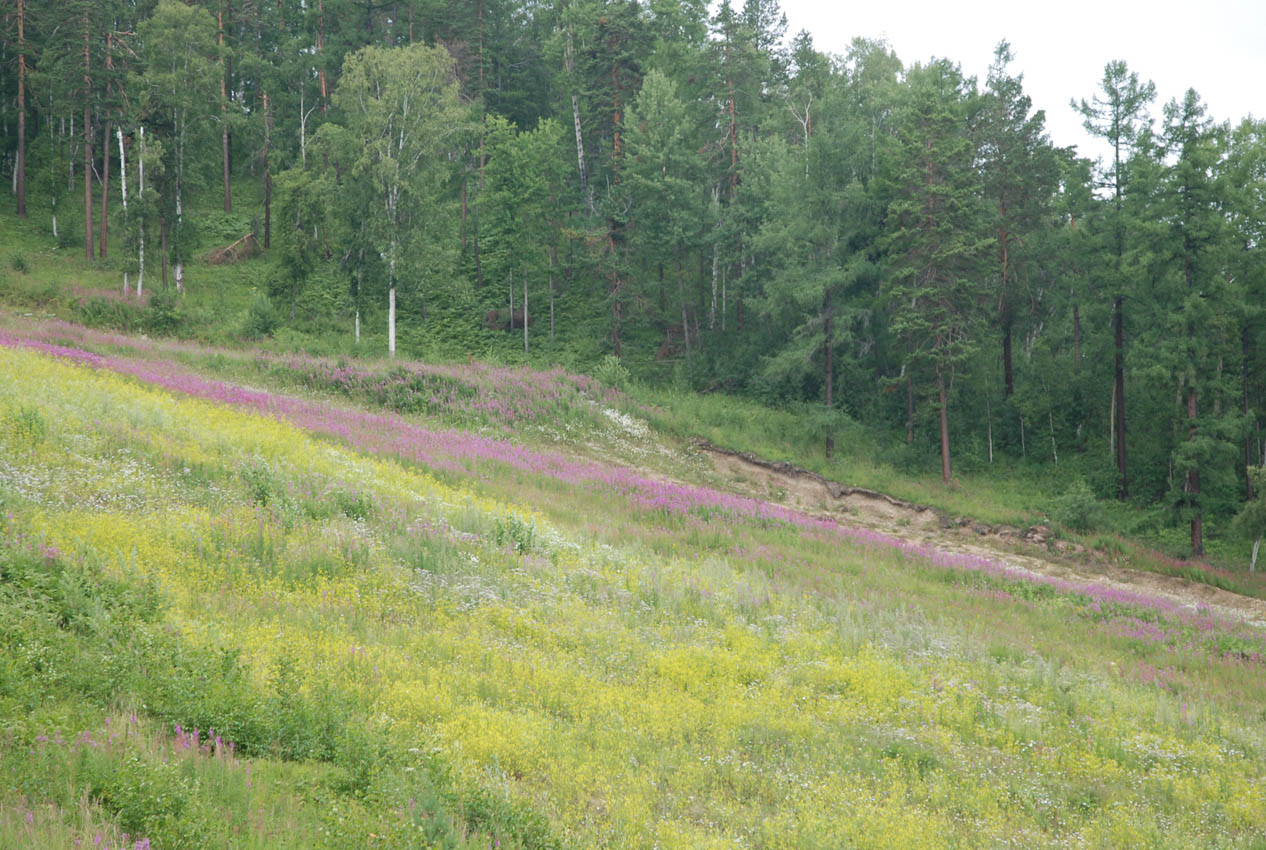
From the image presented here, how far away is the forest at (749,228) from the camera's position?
3269cm

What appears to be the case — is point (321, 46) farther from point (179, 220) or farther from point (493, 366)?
point (493, 366)

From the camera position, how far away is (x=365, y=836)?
532cm

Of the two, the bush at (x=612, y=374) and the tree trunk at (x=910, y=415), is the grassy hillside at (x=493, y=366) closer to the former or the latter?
the bush at (x=612, y=374)

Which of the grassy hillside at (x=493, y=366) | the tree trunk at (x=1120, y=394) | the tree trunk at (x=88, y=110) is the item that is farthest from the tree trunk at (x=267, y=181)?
the tree trunk at (x=1120, y=394)

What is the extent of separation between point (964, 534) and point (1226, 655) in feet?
45.8

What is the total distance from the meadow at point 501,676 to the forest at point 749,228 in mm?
18187

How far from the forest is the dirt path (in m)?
4.62

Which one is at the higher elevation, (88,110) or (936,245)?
(88,110)

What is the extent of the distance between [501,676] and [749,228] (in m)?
38.8

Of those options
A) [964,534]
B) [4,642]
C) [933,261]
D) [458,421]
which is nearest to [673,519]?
[458,421]

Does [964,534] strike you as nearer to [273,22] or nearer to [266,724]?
[266,724]

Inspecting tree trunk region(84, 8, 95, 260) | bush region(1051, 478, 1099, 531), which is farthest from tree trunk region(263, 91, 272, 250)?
bush region(1051, 478, 1099, 531)

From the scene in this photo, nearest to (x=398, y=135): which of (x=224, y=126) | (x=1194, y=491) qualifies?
(x=224, y=126)

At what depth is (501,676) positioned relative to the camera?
891cm
